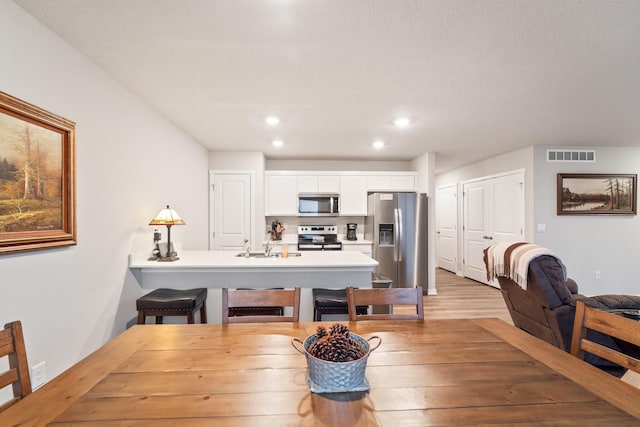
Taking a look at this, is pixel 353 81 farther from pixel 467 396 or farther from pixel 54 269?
pixel 54 269

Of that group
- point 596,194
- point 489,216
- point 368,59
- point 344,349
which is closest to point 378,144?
point 368,59

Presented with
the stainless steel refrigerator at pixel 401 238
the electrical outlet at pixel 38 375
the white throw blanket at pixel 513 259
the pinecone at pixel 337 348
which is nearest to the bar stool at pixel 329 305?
the white throw blanket at pixel 513 259

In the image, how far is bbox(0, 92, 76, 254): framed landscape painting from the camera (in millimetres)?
1531

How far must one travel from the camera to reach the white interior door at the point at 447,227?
6.64m

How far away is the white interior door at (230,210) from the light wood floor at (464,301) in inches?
116

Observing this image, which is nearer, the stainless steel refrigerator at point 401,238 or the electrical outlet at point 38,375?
the electrical outlet at point 38,375

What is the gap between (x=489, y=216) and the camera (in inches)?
216

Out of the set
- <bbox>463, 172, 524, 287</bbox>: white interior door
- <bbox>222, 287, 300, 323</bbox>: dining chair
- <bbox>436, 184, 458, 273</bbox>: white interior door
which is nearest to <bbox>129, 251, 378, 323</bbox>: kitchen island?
<bbox>222, 287, 300, 323</bbox>: dining chair

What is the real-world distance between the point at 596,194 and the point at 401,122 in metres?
3.69

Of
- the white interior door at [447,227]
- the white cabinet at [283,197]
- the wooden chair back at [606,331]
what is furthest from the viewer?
the white interior door at [447,227]

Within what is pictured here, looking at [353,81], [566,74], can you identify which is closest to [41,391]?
[353,81]

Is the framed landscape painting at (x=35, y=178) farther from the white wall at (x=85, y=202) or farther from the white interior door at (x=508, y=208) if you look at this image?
the white interior door at (x=508, y=208)

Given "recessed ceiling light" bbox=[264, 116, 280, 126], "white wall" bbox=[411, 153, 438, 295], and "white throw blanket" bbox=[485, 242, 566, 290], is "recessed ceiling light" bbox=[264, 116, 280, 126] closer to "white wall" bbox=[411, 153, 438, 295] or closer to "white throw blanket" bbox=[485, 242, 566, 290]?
"white throw blanket" bbox=[485, 242, 566, 290]

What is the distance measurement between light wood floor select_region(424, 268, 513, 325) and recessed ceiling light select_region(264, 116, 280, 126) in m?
3.01
